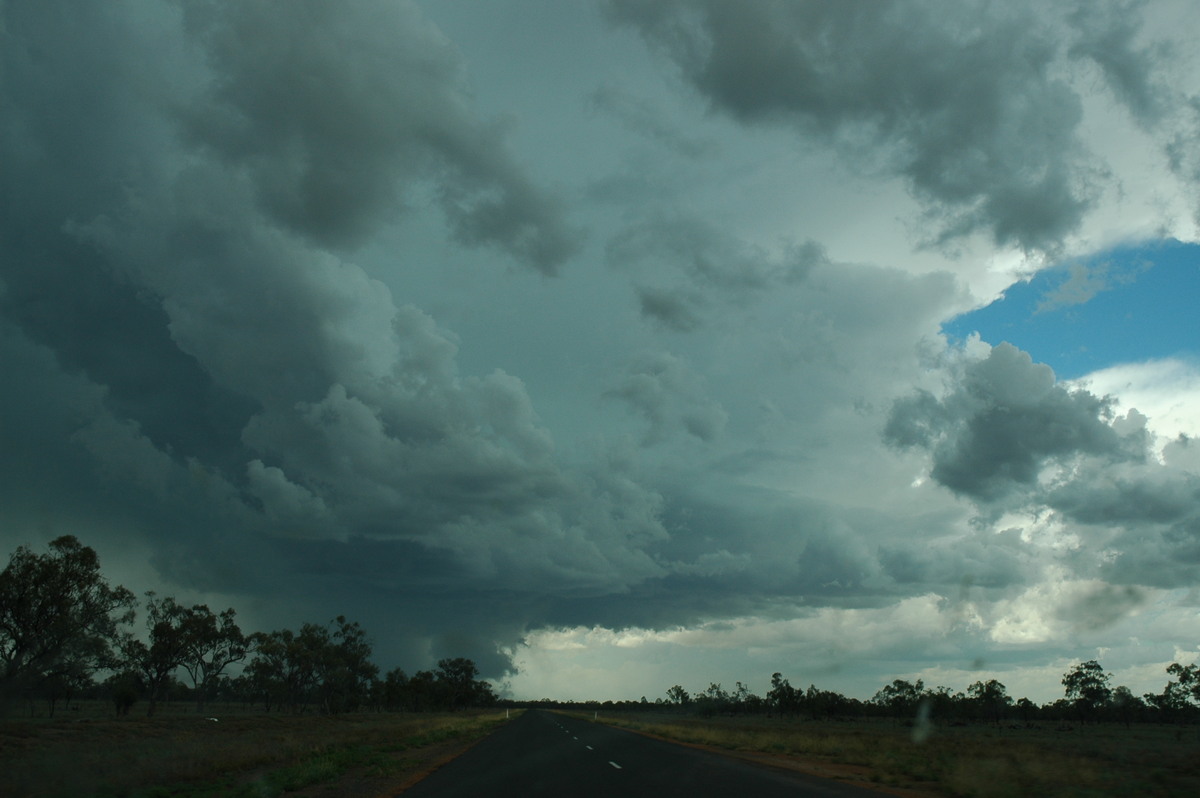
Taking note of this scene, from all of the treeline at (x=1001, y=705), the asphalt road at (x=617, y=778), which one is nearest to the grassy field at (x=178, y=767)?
the asphalt road at (x=617, y=778)

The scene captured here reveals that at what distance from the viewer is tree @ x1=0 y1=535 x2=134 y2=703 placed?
59.9 metres

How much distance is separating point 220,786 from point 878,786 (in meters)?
18.5

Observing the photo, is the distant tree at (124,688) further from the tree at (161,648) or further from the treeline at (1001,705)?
the treeline at (1001,705)

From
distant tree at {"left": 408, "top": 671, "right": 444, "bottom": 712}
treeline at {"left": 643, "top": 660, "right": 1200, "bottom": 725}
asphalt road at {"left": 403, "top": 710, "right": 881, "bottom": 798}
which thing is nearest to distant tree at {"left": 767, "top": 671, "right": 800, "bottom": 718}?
treeline at {"left": 643, "top": 660, "right": 1200, "bottom": 725}

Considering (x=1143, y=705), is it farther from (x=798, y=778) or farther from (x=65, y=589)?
(x=65, y=589)

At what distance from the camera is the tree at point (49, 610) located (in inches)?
2357

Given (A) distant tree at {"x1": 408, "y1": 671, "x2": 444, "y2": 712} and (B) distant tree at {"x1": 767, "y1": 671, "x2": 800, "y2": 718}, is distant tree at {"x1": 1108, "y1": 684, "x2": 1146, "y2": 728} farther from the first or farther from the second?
(A) distant tree at {"x1": 408, "y1": 671, "x2": 444, "y2": 712}

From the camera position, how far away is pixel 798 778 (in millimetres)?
22000

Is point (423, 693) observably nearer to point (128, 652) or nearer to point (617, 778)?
point (128, 652)

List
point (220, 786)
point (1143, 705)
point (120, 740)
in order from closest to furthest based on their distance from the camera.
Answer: point (220, 786)
point (120, 740)
point (1143, 705)

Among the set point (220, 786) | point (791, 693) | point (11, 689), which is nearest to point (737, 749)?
point (220, 786)

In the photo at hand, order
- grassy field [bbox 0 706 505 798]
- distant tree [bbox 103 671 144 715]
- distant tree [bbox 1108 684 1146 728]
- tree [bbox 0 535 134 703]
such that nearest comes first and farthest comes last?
grassy field [bbox 0 706 505 798]
tree [bbox 0 535 134 703]
distant tree [bbox 103 671 144 715]
distant tree [bbox 1108 684 1146 728]

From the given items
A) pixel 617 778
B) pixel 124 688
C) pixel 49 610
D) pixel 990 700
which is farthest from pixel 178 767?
pixel 990 700

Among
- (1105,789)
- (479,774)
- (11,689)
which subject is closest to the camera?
(1105,789)
